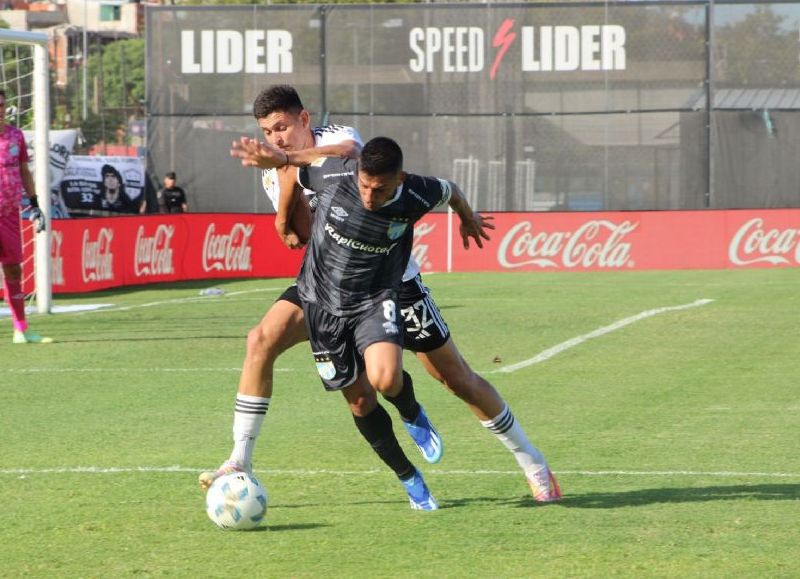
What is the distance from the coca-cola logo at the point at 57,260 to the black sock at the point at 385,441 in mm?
15385

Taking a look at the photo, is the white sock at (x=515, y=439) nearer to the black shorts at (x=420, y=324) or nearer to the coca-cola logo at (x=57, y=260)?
the black shorts at (x=420, y=324)

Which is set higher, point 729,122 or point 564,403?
point 729,122

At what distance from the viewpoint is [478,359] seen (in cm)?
1362

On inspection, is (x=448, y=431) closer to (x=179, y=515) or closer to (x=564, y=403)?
(x=564, y=403)

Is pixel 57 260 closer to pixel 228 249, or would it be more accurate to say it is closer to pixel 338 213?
pixel 228 249

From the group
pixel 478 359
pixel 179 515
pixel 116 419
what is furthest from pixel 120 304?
pixel 179 515

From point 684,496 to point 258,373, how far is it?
204 centimetres

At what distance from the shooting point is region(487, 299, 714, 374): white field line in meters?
13.1

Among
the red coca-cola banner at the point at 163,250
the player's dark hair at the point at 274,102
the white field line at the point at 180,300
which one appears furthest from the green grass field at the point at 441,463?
the red coca-cola banner at the point at 163,250

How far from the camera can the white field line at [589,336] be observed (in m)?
13.1

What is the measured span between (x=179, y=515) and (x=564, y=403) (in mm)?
4392

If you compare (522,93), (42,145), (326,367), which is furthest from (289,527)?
(522,93)

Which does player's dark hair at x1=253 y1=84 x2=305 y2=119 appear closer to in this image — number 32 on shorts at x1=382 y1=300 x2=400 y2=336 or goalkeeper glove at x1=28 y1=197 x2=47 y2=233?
number 32 on shorts at x1=382 y1=300 x2=400 y2=336

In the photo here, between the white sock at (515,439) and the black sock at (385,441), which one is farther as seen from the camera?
the white sock at (515,439)
